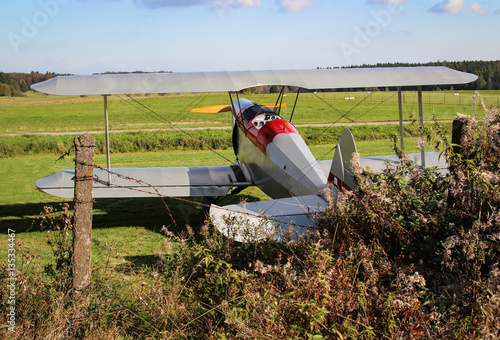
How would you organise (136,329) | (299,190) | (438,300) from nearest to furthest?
1. (438,300)
2. (136,329)
3. (299,190)

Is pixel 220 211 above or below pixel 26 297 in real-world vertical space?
above

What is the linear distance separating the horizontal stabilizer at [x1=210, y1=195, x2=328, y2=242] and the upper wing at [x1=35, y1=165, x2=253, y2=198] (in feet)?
8.96

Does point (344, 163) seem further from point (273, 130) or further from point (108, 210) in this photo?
point (108, 210)

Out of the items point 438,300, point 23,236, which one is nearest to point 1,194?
point 23,236

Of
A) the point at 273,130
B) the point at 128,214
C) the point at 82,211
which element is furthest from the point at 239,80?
the point at 82,211

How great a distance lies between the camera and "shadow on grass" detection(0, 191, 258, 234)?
25.4 ft

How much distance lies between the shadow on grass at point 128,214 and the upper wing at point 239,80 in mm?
2024

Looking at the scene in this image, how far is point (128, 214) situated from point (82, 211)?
17.9 ft

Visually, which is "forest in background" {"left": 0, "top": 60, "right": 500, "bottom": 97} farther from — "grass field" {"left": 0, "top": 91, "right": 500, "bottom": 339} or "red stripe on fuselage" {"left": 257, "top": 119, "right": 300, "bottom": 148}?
"grass field" {"left": 0, "top": 91, "right": 500, "bottom": 339}

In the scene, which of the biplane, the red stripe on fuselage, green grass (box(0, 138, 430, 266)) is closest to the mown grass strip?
green grass (box(0, 138, 430, 266))

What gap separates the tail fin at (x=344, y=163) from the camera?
4680 millimetres

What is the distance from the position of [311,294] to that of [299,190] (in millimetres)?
3493

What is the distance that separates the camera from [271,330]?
2756 millimetres

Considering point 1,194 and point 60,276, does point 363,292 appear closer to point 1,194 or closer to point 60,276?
point 60,276
